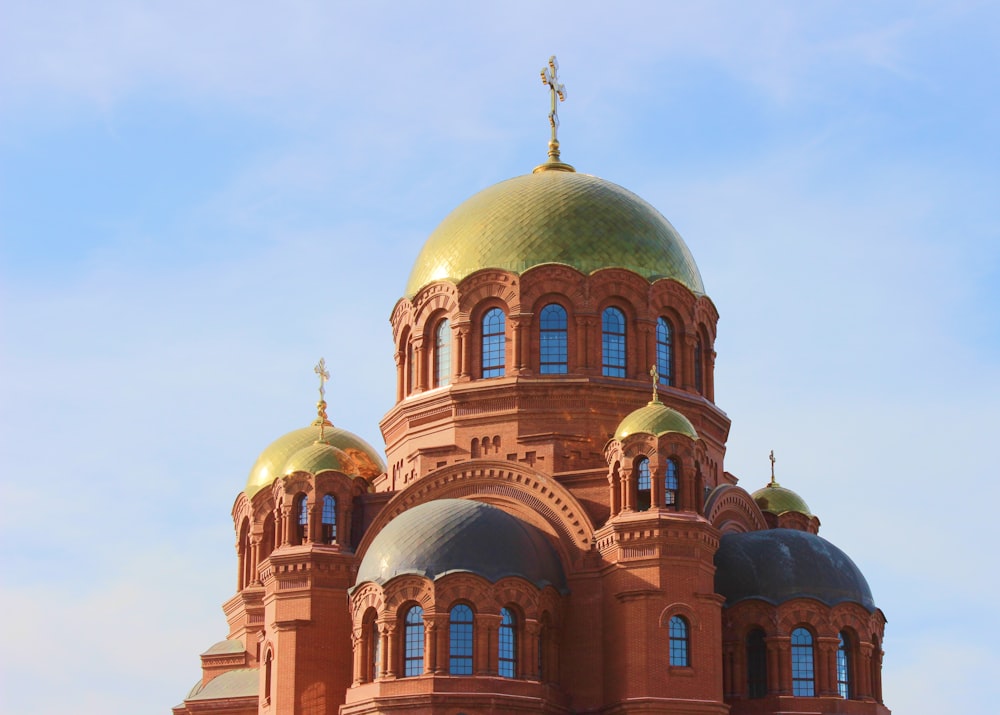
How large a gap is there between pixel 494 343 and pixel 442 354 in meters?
1.24

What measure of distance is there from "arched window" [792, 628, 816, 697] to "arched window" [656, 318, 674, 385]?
5682 mm

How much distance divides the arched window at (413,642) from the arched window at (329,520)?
4.15 metres

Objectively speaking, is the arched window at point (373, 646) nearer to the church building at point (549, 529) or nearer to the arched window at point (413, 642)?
the church building at point (549, 529)

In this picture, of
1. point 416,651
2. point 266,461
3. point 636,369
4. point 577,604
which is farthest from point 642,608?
point 266,461

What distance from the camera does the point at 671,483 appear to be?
102ft

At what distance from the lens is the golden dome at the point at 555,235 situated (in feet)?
114

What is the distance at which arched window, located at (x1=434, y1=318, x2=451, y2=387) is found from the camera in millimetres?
35062

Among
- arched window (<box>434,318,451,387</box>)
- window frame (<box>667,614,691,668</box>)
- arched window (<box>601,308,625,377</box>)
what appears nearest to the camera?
window frame (<box>667,614,691,668</box>)

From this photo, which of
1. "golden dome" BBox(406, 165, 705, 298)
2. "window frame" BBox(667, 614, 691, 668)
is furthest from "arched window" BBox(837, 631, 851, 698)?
"golden dome" BBox(406, 165, 705, 298)

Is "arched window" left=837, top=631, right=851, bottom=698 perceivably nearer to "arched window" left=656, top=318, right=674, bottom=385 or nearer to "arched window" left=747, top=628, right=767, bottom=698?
"arched window" left=747, top=628, right=767, bottom=698

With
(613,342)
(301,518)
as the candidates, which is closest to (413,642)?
(301,518)

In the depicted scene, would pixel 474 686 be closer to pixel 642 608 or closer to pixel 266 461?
pixel 642 608

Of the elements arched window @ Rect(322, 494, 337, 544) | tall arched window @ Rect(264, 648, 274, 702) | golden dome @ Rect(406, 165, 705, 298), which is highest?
golden dome @ Rect(406, 165, 705, 298)

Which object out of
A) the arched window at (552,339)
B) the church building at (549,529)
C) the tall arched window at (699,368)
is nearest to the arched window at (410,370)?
the church building at (549,529)
